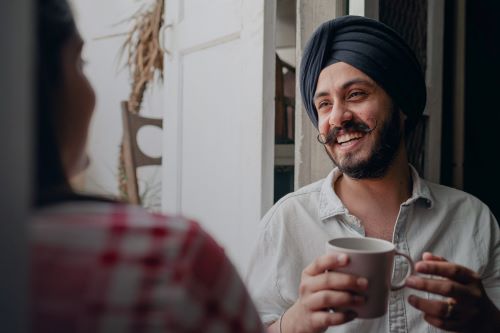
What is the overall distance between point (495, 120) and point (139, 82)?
5.59ft

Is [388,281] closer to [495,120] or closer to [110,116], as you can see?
[495,120]

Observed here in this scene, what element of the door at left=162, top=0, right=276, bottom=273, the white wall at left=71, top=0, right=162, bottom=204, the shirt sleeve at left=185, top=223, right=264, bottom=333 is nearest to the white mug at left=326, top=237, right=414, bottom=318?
the shirt sleeve at left=185, top=223, right=264, bottom=333

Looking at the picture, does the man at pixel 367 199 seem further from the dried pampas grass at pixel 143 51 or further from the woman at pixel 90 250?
the dried pampas grass at pixel 143 51

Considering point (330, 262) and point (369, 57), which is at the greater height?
point (369, 57)

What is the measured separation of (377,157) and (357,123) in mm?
92

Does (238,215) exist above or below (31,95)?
below

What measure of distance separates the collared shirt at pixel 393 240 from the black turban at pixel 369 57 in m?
0.23

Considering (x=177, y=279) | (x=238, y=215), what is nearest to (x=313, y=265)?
(x=177, y=279)

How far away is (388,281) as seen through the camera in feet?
2.44

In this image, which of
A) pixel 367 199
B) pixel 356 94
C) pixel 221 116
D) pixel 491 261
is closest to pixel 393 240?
pixel 367 199

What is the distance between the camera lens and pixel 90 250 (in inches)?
14.7

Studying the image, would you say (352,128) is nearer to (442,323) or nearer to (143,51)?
(442,323)

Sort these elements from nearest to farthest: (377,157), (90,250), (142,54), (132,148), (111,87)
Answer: (90,250) → (377,157) → (132,148) → (142,54) → (111,87)

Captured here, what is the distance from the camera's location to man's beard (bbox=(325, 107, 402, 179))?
1127mm
